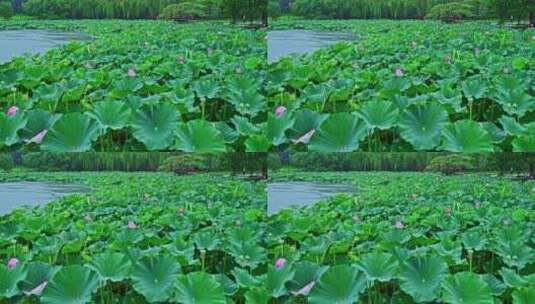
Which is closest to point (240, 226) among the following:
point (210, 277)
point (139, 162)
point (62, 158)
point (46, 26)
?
point (210, 277)

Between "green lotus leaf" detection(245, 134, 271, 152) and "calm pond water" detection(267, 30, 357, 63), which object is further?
"calm pond water" detection(267, 30, 357, 63)

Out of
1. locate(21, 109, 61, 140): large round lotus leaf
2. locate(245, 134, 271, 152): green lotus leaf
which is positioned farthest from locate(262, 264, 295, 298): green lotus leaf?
locate(21, 109, 61, 140): large round lotus leaf

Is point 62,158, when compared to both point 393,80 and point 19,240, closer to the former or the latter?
point 19,240

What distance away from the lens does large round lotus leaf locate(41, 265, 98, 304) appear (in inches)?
146

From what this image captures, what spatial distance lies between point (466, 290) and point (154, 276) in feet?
4.15

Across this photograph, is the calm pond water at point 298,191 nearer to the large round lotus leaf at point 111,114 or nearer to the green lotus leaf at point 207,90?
the green lotus leaf at point 207,90

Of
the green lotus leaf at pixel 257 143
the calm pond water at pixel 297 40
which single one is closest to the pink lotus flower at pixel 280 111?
the green lotus leaf at pixel 257 143

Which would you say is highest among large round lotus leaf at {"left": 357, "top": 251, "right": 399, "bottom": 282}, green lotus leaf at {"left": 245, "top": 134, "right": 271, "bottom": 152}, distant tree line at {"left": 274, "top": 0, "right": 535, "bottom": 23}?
distant tree line at {"left": 274, "top": 0, "right": 535, "bottom": 23}

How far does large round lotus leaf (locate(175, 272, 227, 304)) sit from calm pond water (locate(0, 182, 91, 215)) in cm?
59

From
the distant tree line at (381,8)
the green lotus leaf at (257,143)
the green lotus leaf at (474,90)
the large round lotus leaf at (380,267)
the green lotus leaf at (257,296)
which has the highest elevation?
the distant tree line at (381,8)

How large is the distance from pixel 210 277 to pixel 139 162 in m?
0.56

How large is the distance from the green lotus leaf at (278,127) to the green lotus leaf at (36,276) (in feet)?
3.40

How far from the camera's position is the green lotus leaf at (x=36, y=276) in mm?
3752

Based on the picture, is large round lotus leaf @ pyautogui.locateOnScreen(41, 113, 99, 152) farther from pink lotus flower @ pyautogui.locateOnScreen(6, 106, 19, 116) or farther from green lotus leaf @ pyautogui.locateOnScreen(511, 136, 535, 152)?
green lotus leaf @ pyautogui.locateOnScreen(511, 136, 535, 152)
